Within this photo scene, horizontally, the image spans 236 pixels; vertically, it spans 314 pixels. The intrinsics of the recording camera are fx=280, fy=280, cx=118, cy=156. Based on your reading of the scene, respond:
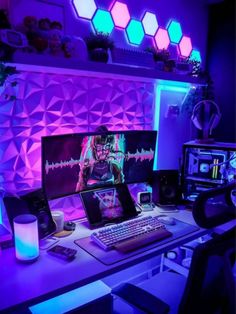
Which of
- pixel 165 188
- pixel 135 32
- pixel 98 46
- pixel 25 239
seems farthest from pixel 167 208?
pixel 135 32

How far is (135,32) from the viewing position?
78.7 inches

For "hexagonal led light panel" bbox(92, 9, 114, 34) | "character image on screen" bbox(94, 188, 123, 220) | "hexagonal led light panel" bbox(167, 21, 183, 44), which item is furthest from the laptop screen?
"hexagonal led light panel" bbox(167, 21, 183, 44)

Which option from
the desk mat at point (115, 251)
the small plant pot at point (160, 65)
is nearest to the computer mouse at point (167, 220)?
the desk mat at point (115, 251)

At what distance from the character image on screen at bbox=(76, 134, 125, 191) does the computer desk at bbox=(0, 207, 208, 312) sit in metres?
0.40

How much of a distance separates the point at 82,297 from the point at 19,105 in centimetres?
104

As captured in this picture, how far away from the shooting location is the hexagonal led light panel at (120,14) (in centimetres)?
186

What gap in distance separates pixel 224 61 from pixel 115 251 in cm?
202

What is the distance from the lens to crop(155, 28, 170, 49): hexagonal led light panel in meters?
2.15

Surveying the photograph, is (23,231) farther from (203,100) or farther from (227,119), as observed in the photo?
(227,119)

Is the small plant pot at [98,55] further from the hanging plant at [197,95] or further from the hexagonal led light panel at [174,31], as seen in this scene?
the hanging plant at [197,95]

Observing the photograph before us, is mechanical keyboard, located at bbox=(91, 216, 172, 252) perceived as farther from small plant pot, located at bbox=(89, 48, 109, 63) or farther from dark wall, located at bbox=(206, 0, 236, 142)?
dark wall, located at bbox=(206, 0, 236, 142)

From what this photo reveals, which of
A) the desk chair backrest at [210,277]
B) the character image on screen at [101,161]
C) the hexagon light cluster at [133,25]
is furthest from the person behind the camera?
the hexagon light cluster at [133,25]

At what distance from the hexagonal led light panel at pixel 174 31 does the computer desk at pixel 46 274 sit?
1.62m

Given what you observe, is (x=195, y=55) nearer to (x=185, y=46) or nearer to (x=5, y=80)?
(x=185, y=46)
